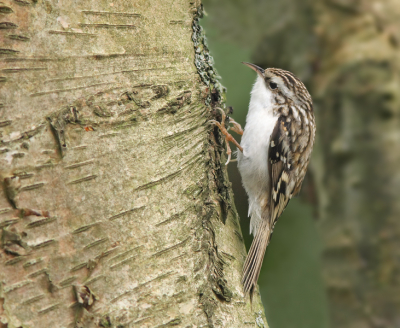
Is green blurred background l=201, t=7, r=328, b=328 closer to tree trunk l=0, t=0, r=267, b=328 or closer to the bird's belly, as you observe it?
the bird's belly

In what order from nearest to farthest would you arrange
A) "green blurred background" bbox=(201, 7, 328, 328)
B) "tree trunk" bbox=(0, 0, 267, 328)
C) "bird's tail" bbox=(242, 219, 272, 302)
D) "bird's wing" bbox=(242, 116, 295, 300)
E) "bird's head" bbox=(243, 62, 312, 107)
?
"tree trunk" bbox=(0, 0, 267, 328), "bird's tail" bbox=(242, 219, 272, 302), "bird's wing" bbox=(242, 116, 295, 300), "bird's head" bbox=(243, 62, 312, 107), "green blurred background" bbox=(201, 7, 328, 328)

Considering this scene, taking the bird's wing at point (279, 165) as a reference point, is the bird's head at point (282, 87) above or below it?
above

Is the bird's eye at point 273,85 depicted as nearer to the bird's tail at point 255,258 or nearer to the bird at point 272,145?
the bird at point 272,145

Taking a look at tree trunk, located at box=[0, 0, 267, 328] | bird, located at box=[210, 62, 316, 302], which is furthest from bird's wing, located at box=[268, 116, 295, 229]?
tree trunk, located at box=[0, 0, 267, 328]

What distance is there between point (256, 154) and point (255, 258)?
2.15ft

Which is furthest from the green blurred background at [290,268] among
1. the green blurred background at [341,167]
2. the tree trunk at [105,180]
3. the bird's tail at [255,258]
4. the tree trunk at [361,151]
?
the tree trunk at [105,180]

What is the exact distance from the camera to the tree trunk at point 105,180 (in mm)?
933

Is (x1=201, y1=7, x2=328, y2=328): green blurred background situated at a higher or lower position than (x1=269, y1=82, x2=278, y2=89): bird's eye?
lower

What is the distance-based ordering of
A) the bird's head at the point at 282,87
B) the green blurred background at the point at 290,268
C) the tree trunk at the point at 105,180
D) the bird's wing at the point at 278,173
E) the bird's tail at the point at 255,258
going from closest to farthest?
the tree trunk at the point at 105,180, the bird's tail at the point at 255,258, the bird's wing at the point at 278,173, the bird's head at the point at 282,87, the green blurred background at the point at 290,268

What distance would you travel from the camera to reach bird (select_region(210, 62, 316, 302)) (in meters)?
2.12

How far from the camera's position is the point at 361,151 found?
3.08m

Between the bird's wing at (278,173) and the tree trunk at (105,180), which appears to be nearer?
the tree trunk at (105,180)

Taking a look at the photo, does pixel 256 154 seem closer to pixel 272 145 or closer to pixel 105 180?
pixel 272 145

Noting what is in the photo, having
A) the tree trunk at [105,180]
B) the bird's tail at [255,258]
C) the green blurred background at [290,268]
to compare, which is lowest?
the green blurred background at [290,268]
